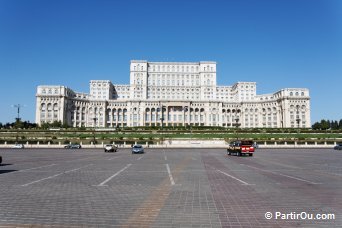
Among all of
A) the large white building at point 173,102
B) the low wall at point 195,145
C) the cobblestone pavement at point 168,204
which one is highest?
the large white building at point 173,102

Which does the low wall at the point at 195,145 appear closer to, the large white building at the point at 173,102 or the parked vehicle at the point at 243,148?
the parked vehicle at the point at 243,148

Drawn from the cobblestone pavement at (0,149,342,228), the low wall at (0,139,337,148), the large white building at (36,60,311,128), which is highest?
the large white building at (36,60,311,128)

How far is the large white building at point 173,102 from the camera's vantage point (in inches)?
5989

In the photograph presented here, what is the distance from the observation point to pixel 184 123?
529 ft

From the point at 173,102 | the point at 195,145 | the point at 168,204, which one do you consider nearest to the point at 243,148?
the point at 168,204

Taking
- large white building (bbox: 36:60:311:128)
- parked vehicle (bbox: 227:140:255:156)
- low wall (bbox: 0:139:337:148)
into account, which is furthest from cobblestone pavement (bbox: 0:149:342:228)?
large white building (bbox: 36:60:311:128)

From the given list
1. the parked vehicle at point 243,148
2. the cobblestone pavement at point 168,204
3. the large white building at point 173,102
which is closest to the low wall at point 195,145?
the parked vehicle at point 243,148

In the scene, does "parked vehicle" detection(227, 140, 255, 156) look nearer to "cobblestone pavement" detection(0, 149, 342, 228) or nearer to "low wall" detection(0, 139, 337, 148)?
"cobblestone pavement" detection(0, 149, 342, 228)

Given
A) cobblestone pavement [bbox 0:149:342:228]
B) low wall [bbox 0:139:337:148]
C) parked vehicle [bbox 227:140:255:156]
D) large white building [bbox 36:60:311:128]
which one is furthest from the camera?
large white building [bbox 36:60:311:128]

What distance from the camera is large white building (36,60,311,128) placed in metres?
152

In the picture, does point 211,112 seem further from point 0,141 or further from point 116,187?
point 116,187

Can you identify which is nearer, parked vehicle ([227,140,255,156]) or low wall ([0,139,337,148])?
parked vehicle ([227,140,255,156])

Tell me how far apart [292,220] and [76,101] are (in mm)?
163861

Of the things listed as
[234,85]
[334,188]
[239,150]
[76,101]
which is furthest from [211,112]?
[334,188]
